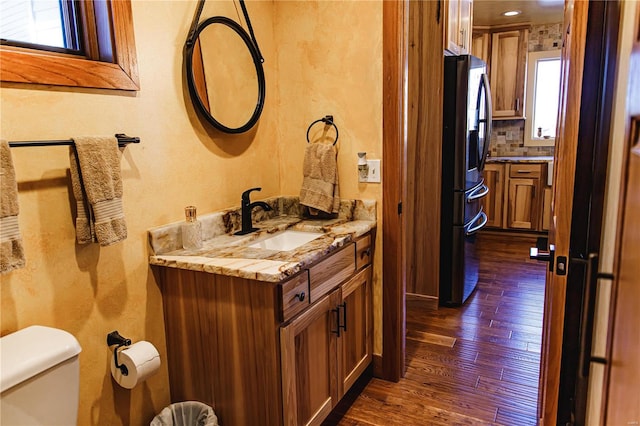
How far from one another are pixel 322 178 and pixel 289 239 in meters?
0.37

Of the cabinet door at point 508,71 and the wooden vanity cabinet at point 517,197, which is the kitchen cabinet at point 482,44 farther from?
the wooden vanity cabinet at point 517,197

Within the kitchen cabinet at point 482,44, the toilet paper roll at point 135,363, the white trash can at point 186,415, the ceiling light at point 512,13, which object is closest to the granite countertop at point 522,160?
the kitchen cabinet at point 482,44

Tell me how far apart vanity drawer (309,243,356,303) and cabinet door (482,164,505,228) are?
3681mm

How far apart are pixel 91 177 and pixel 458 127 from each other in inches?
96.8

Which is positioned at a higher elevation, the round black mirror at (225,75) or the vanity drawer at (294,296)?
the round black mirror at (225,75)

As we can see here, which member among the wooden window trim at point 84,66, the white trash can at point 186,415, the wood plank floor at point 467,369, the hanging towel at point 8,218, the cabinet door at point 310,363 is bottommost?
the wood plank floor at point 467,369

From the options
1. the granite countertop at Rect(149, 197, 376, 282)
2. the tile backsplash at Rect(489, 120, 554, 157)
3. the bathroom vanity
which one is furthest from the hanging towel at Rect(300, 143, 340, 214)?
the tile backsplash at Rect(489, 120, 554, 157)

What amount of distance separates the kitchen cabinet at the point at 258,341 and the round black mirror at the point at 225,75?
75cm

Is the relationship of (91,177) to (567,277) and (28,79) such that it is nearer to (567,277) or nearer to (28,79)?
(28,79)

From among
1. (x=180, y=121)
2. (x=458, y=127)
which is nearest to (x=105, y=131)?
(x=180, y=121)

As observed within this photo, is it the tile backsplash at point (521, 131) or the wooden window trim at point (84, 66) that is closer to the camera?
the wooden window trim at point (84, 66)

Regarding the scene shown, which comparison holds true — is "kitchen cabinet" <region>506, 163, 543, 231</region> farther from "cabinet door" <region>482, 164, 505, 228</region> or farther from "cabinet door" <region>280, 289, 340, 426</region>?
"cabinet door" <region>280, 289, 340, 426</region>

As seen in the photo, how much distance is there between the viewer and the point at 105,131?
1.50 metres

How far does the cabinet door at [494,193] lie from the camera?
5.12m
